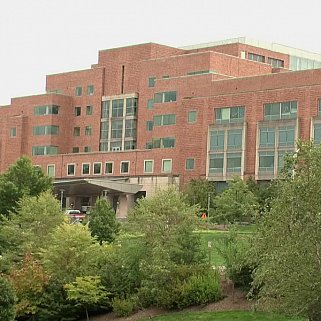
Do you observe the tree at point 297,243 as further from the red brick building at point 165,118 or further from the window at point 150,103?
the window at point 150,103

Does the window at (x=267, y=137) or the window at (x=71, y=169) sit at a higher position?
the window at (x=267, y=137)

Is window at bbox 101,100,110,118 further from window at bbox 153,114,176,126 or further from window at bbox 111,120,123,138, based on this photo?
window at bbox 153,114,176,126

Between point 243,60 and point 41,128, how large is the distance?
94.5ft

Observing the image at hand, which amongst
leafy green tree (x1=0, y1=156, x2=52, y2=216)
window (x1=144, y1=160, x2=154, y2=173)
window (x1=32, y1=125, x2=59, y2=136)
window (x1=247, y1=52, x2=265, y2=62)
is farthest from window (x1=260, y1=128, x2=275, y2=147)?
window (x1=32, y1=125, x2=59, y2=136)

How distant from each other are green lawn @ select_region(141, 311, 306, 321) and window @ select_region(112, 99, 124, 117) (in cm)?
7267

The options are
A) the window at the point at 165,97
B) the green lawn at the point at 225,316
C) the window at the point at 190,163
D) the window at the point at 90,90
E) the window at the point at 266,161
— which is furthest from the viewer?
the window at the point at 90,90

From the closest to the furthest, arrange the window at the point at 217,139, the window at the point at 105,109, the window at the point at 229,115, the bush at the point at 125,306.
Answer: the bush at the point at 125,306, the window at the point at 229,115, the window at the point at 217,139, the window at the point at 105,109

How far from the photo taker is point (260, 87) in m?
90.6

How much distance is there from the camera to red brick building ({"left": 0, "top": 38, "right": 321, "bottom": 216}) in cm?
8962

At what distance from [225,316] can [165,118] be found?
65017 millimetres

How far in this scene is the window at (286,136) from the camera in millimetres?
87562

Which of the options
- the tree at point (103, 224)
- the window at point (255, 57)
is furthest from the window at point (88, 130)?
the tree at point (103, 224)

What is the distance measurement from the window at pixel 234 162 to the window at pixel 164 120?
924 centimetres

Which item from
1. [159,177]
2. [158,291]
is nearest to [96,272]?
[158,291]
